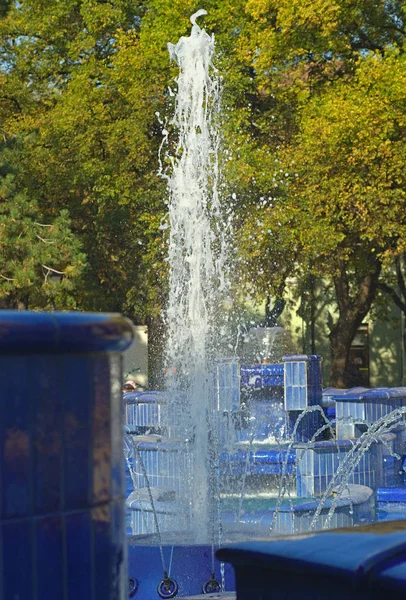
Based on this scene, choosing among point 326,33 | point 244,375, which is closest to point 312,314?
point 326,33

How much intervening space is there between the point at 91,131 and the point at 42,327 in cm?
2278

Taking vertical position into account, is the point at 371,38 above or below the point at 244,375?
above

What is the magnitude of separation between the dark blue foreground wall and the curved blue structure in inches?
10.5

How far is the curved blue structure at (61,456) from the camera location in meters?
2.16

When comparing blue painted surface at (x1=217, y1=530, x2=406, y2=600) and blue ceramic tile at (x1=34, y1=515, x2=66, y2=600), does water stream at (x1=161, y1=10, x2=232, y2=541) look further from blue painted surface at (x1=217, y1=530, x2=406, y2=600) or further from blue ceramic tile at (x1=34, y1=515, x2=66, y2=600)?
blue ceramic tile at (x1=34, y1=515, x2=66, y2=600)

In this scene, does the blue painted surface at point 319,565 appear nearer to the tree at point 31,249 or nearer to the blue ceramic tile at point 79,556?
the blue ceramic tile at point 79,556

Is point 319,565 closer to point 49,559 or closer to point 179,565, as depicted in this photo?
point 49,559

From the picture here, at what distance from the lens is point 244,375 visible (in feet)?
48.1

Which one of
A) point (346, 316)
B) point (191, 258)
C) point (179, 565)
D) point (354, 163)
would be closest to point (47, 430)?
point (179, 565)

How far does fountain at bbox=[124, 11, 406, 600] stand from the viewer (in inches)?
315

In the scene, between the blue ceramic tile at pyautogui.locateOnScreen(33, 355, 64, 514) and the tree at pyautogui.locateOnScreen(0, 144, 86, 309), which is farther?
the tree at pyautogui.locateOnScreen(0, 144, 86, 309)

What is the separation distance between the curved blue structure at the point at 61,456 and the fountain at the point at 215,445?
438cm

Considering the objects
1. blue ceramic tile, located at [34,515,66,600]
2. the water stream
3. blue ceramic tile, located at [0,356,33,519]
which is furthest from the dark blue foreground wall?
the water stream

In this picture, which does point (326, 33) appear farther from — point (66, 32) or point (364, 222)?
point (66, 32)
